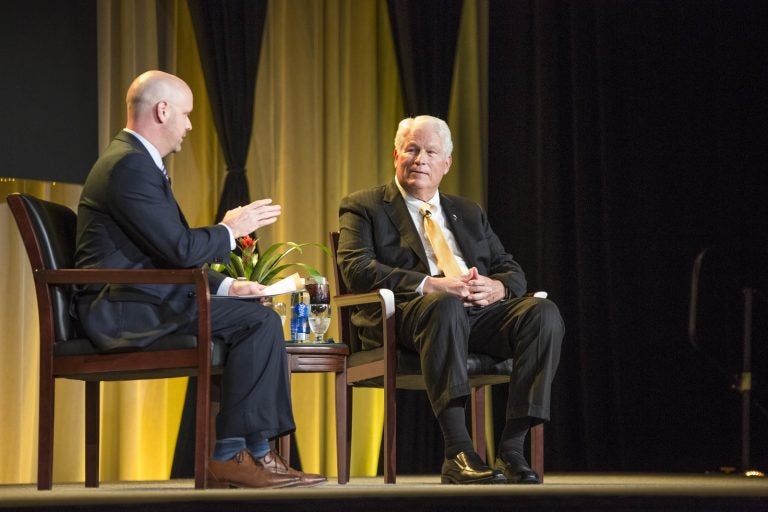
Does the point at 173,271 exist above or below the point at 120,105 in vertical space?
below

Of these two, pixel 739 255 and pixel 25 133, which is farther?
pixel 739 255

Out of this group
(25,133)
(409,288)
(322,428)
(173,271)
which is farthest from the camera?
(322,428)

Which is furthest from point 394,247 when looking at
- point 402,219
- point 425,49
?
point 425,49

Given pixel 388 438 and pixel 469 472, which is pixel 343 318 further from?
pixel 469 472

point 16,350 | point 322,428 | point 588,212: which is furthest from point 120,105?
point 588,212

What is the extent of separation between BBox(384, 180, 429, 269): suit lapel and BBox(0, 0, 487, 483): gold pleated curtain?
1118 mm

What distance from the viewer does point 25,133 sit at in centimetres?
442

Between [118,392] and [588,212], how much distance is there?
7.32ft

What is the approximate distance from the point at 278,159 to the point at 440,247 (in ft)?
4.57

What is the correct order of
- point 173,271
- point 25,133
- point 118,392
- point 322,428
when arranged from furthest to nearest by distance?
point 322,428 → point 118,392 → point 25,133 → point 173,271

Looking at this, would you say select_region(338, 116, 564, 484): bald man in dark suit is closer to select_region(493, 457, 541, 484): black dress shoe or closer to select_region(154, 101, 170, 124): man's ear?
select_region(493, 457, 541, 484): black dress shoe

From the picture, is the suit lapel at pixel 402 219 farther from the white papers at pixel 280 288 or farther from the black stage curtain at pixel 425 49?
the black stage curtain at pixel 425 49

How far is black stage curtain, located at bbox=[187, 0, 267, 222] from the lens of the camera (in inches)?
196

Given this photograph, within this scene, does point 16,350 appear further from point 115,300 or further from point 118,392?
point 115,300
